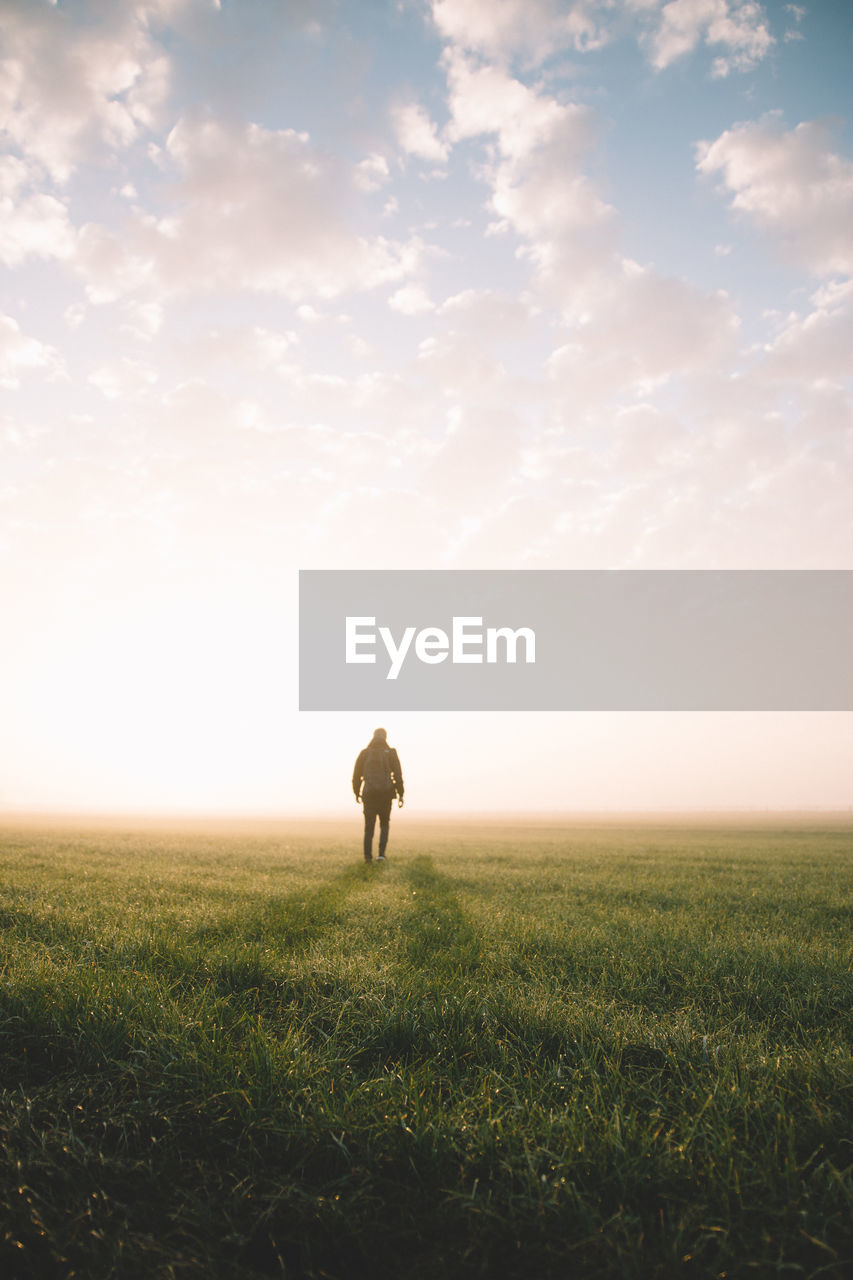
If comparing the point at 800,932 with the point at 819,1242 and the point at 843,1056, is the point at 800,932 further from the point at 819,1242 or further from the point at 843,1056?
the point at 819,1242

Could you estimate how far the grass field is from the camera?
90.2 inches

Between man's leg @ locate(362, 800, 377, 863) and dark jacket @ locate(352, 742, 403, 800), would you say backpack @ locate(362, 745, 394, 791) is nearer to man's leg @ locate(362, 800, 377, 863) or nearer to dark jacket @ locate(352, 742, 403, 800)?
dark jacket @ locate(352, 742, 403, 800)

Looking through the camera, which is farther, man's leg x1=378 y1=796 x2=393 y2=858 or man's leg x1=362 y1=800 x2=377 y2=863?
man's leg x1=378 y1=796 x2=393 y2=858

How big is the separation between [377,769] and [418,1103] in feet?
35.6

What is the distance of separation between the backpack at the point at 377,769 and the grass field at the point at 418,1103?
→ 7.33 m

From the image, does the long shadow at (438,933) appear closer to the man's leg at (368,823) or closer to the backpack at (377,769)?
the man's leg at (368,823)

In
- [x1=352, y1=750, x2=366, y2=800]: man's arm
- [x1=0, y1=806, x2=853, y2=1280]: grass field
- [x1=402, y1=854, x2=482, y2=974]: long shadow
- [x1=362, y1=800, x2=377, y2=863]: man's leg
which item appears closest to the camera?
[x1=0, y1=806, x2=853, y2=1280]: grass field

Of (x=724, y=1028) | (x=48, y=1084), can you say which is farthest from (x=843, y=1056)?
(x=48, y=1084)

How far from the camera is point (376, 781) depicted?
1362cm

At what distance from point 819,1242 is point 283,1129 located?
2.38m

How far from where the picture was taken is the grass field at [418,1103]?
2291 mm

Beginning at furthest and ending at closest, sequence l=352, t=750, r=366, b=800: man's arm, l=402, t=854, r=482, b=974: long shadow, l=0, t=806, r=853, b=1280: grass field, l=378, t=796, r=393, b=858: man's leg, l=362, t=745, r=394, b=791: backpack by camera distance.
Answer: l=352, t=750, r=366, b=800: man's arm → l=378, t=796, r=393, b=858: man's leg → l=362, t=745, r=394, b=791: backpack → l=402, t=854, r=482, b=974: long shadow → l=0, t=806, r=853, b=1280: grass field

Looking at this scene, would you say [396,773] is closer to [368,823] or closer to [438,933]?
[368,823]

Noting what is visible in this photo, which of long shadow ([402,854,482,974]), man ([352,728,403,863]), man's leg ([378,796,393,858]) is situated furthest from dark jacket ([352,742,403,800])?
long shadow ([402,854,482,974])
